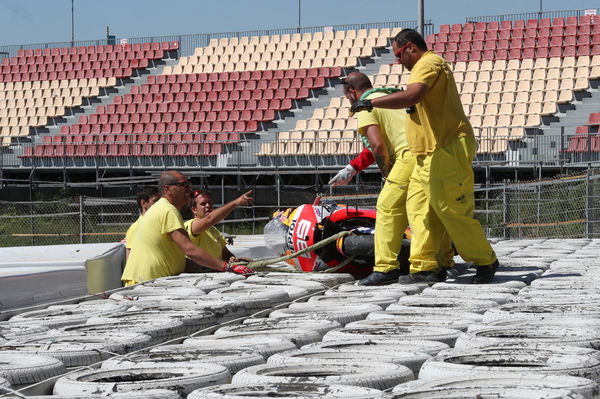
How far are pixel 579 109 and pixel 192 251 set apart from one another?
1783cm

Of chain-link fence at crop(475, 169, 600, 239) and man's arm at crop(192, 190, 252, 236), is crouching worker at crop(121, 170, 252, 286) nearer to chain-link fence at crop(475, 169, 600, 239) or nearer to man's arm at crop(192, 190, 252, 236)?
man's arm at crop(192, 190, 252, 236)

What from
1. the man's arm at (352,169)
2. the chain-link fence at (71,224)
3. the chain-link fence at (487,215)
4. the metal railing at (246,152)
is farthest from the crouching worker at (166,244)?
the metal railing at (246,152)

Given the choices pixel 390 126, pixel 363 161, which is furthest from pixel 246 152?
pixel 390 126

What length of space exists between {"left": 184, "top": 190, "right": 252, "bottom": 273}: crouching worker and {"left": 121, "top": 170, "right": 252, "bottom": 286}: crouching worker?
226 mm

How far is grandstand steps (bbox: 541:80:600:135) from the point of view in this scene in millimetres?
22781

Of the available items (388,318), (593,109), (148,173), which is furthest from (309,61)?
(388,318)

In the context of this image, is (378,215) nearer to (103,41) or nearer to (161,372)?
(161,372)

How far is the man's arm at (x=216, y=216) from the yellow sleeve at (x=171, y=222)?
0.28m

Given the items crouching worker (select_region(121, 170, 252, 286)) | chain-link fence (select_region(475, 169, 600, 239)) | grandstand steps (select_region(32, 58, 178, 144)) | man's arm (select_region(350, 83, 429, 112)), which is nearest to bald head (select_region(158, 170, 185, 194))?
crouching worker (select_region(121, 170, 252, 286))

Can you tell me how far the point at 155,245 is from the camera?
723 centimetres

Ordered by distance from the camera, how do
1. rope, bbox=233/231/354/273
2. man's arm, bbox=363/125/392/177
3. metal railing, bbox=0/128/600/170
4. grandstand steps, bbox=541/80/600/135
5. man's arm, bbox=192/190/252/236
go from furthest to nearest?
grandstand steps, bbox=541/80/600/135 → metal railing, bbox=0/128/600/170 → man's arm, bbox=192/190/252/236 → rope, bbox=233/231/354/273 → man's arm, bbox=363/125/392/177

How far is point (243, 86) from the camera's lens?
2945 centimetres

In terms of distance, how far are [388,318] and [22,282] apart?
409 centimetres

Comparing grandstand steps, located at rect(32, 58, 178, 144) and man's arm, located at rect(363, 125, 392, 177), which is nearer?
man's arm, located at rect(363, 125, 392, 177)
